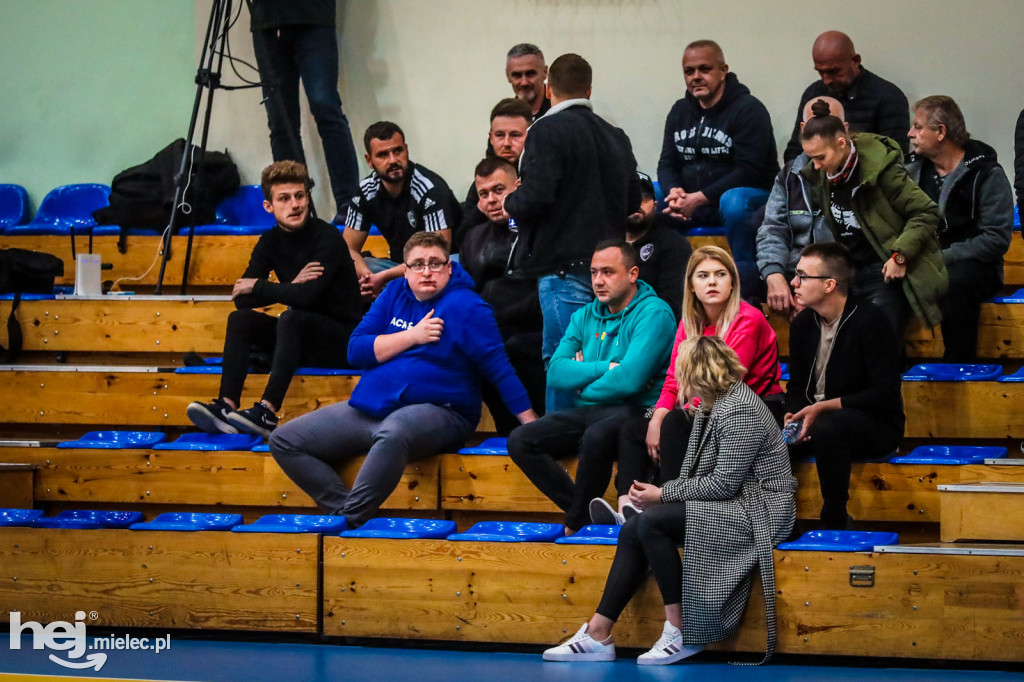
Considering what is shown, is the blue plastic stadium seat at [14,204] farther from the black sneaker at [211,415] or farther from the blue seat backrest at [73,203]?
the black sneaker at [211,415]

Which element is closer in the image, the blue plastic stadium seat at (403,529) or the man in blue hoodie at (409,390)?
the blue plastic stadium seat at (403,529)

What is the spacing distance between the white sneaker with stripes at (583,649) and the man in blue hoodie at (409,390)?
857 mm

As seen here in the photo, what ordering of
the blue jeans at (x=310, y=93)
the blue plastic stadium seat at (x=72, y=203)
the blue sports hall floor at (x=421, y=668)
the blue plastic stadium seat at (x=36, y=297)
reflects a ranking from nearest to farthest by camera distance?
the blue sports hall floor at (x=421, y=668) < the blue plastic stadium seat at (x=36, y=297) < the blue jeans at (x=310, y=93) < the blue plastic stadium seat at (x=72, y=203)

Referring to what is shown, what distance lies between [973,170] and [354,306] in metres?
2.31

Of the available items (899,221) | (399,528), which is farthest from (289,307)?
(899,221)

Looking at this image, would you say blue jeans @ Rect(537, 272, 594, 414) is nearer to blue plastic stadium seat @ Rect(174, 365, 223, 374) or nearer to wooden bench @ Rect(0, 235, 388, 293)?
blue plastic stadium seat @ Rect(174, 365, 223, 374)

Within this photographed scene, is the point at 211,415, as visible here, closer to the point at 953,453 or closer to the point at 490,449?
the point at 490,449

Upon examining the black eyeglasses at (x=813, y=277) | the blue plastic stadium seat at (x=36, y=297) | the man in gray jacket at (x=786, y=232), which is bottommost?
the blue plastic stadium seat at (x=36, y=297)

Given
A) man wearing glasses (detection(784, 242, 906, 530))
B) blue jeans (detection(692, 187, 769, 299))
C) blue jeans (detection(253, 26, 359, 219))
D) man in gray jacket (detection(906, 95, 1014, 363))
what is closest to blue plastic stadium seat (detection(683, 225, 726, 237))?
blue jeans (detection(692, 187, 769, 299))

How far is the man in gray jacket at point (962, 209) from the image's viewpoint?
15.2ft

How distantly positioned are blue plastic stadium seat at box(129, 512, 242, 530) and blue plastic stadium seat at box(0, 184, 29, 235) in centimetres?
356

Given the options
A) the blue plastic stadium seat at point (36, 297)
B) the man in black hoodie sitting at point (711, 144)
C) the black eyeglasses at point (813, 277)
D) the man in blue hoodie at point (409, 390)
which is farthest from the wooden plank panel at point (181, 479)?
the man in black hoodie sitting at point (711, 144)

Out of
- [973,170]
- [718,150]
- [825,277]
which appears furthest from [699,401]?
[718,150]

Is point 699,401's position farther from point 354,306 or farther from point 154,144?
point 154,144
